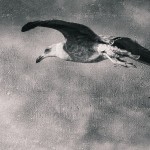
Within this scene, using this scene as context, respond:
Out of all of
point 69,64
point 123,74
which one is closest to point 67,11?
point 69,64

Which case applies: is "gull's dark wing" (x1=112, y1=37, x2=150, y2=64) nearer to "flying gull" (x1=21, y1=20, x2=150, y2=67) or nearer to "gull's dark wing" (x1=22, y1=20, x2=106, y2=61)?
"flying gull" (x1=21, y1=20, x2=150, y2=67)

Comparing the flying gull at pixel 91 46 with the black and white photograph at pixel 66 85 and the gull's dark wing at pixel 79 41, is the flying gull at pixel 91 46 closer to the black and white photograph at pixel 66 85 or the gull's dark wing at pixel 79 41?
the gull's dark wing at pixel 79 41

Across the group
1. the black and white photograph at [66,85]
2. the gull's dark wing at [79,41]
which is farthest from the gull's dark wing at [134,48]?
the black and white photograph at [66,85]

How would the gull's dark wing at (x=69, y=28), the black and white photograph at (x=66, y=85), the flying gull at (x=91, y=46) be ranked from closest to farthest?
the gull's dark wing at (x=69, y=28)
the flying gull at (x=91, y=46)
the black and white photograph at (x=66, y=85)

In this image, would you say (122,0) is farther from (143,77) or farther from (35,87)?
(35,87)

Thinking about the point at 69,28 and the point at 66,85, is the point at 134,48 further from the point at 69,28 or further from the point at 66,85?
the point at 66,85

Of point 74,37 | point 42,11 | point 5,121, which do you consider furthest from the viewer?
point 5,121
